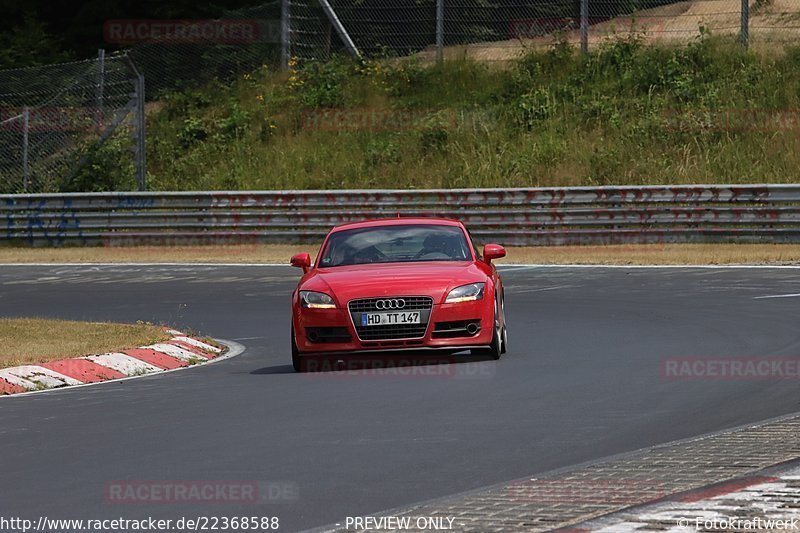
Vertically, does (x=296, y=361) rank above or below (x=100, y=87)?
below

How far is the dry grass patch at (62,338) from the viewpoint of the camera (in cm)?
1447

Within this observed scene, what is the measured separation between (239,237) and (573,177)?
7.07 metres

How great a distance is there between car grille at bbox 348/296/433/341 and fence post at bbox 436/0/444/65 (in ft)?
80.5

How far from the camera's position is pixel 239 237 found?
32.1 m

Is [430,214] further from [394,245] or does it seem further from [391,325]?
[391,325]

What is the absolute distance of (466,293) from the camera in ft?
45.0

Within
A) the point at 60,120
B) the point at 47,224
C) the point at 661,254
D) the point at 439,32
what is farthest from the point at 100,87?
the point at 661,254

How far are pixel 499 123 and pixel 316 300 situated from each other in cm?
2372

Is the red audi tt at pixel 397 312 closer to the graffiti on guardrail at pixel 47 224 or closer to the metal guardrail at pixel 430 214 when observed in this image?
the metal guardrail at pixel 430 214

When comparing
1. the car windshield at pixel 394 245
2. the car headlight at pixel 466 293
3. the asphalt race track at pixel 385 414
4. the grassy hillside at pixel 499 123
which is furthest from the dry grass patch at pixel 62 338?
the grassy hillside at pixel 499 123

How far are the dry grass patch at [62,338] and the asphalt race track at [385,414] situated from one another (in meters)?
1.04

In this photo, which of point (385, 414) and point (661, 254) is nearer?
point (385, 414)

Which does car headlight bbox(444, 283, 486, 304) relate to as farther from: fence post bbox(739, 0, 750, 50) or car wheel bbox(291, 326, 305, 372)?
fence post bbox(739, 0, 750, 50)

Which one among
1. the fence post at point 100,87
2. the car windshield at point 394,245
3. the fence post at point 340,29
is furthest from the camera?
the fence post at point 340,29
